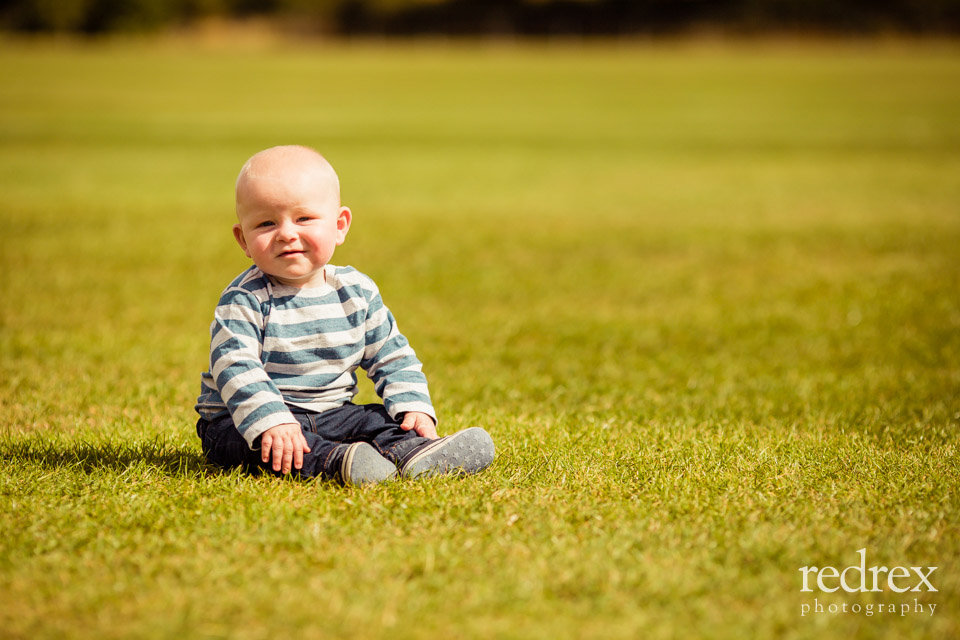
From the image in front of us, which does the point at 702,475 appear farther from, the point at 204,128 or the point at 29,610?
the point at 204,128

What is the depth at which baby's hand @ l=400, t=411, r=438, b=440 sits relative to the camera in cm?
358

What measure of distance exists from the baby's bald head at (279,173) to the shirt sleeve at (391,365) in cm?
52

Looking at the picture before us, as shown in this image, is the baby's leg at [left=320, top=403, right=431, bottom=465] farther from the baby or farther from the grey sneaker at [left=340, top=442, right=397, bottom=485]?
the grey sneaker at [left=340, top=442, right=397, bottom=485]

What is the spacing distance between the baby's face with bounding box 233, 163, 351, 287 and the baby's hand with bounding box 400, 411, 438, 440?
642 millimetres

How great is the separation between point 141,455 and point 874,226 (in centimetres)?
889

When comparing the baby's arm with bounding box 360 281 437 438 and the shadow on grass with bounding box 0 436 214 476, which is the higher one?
the baby's arm with bounding box 360 281 437 438

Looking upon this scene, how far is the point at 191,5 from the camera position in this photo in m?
77.9

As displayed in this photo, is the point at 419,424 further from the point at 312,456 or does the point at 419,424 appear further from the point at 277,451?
A: the point at 277,451

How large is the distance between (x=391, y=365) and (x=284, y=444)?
58 cm

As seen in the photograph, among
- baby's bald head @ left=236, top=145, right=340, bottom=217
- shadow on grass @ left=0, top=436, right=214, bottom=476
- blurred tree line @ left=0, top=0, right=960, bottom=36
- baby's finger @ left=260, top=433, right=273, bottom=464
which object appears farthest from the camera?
blurred tree line @ left=0, top=0, right=960, bottom=36

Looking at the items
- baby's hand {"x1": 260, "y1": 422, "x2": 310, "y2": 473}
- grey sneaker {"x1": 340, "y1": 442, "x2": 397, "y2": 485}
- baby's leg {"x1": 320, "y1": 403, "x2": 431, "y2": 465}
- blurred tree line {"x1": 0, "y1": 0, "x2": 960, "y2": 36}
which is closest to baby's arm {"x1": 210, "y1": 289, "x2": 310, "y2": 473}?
baby's hand {"x1": 260, "y1": 422, "x2": 310, "y2": 473}

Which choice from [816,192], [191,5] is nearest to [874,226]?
[816,192]

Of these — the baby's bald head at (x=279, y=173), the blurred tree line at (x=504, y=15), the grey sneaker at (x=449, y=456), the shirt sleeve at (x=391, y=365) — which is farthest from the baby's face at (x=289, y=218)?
the blurred tree line at (x=504, y=15)

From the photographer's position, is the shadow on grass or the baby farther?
the shadow on grass
